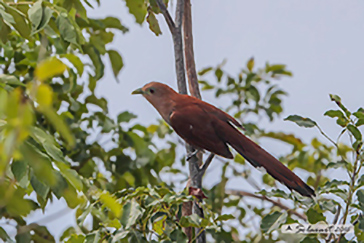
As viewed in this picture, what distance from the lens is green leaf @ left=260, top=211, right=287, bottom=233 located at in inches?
42.9

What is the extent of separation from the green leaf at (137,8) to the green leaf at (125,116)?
58 centimetres

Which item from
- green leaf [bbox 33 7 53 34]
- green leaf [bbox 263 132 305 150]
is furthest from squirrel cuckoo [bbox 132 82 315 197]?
green leaf [bbox 263 132 305 150]

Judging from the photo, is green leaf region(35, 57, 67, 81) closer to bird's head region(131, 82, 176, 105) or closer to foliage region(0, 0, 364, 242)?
foliage region(0, 0, 364, 242)

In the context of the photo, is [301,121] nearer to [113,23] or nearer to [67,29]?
[67,29]

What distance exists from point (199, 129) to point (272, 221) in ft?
0.91

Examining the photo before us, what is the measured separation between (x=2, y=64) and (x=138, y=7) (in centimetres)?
58

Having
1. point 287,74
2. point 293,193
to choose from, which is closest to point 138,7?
point 293,193

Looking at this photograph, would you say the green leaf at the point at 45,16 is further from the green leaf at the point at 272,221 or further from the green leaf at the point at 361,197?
the green leaf at the point at 361,197

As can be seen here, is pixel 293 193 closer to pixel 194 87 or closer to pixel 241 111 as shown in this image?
pixel 194 87

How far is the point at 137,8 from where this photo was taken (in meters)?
1.33

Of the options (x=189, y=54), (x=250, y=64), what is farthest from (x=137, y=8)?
(x=250, y=64)

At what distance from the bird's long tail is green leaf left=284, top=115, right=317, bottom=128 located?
5.0 inches

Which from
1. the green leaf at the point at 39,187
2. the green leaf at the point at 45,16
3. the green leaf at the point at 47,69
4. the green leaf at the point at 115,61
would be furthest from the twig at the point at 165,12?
the green leaf at the point at 47,69

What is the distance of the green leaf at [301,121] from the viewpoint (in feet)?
3.88
